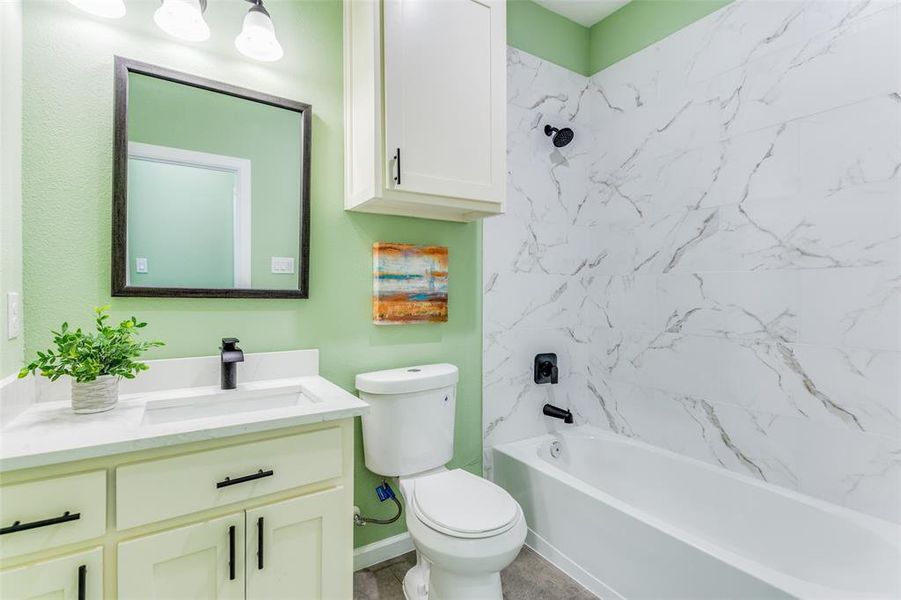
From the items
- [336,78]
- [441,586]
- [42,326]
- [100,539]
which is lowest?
[441,586]

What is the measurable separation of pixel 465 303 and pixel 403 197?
72 centimetres

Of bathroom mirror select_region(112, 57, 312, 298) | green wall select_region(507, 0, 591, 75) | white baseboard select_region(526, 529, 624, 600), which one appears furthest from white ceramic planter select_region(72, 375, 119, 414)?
green wall select_region(507, 0, 591, 75)

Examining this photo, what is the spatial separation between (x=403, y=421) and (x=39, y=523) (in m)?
1.07

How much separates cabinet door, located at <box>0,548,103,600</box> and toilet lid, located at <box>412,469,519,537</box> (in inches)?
33.8

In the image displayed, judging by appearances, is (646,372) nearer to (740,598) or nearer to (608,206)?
(608,206)

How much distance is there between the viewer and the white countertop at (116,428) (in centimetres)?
90

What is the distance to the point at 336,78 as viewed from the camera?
1.78 meters

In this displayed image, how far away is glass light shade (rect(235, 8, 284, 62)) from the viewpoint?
1.48 m

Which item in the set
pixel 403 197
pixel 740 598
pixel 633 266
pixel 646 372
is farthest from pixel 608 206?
pixel 740 598

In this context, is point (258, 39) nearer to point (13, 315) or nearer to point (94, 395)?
point (13, 315)

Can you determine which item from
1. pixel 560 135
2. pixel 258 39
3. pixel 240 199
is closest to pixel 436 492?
pixel 240 199

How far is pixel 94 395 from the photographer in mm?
1151

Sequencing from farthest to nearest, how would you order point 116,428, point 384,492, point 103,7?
point 384,492 < point 103,7 < point 116,428

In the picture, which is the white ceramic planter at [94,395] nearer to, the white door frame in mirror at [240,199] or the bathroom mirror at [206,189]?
the bathroom mirror at [206,189]
